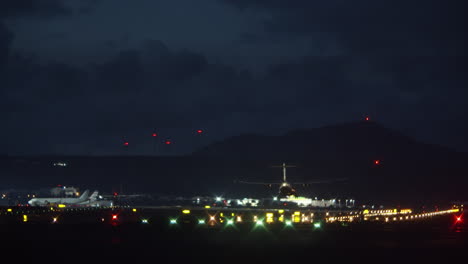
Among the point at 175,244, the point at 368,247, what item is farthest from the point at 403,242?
the point at 175,244

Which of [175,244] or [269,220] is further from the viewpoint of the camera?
[269,220]

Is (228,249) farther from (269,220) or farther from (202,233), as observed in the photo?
(269,220)

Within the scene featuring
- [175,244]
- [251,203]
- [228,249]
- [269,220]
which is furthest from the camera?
[251,203]

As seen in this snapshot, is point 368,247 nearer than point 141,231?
Yes

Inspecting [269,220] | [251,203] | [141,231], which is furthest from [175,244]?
[251,203]

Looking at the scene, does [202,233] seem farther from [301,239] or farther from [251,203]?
[251,203]

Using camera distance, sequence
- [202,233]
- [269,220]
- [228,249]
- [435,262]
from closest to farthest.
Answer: [435,262]
[228,249]
[202,233]
[269,220]

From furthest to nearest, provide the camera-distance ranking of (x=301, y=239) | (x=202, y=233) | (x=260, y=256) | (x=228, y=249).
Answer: (x=202, y=233)
(x=301, y=239)
(x=228, y=249)
(x=260, y=256)
